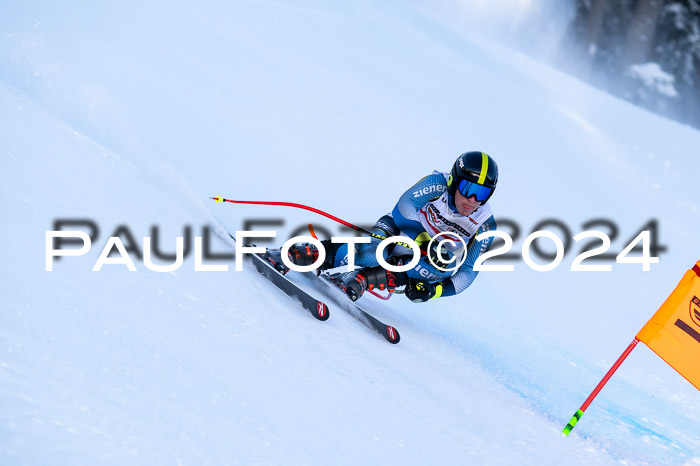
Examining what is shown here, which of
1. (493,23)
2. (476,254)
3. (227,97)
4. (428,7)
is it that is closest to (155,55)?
(227,97)

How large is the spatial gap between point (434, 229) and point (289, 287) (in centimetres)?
139

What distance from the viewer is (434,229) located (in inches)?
190

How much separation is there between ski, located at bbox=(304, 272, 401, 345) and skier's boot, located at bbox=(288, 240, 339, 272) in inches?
4.0

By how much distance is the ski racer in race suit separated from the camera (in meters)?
4.55

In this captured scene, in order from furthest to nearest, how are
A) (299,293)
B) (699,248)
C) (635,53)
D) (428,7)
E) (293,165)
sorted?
1. (635,53)
2. (428,7)
3. (699,248)
4. (293,165)
5. (299,293)

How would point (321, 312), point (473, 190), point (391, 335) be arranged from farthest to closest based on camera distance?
point (473, 190), point (391, 335), point (321, 312)

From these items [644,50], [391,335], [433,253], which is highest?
[644,50]

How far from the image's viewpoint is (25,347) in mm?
1866

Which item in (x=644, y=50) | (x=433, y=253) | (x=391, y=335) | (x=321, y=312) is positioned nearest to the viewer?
(x=321, y=312)

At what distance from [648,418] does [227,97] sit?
640cm

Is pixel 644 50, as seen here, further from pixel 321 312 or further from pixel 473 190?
pixel 321 312

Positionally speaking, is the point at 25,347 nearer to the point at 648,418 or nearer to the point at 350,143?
the point at 648,418

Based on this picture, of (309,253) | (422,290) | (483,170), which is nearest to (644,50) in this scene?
(483,170)

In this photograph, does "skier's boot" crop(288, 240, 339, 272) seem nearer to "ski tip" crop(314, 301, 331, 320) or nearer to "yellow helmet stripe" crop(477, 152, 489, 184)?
"ski tip" crop(314, 301, 331, 320)
